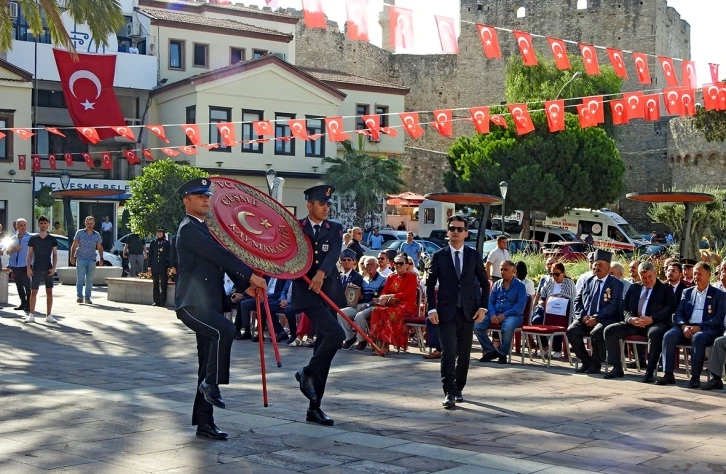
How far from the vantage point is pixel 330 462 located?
6.94 meters

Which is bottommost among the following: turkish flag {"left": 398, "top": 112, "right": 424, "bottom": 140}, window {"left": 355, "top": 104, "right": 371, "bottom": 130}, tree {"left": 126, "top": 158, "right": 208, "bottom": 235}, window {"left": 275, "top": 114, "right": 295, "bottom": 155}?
tree {"left": 126, "top": 158, "right": 208, "bottom": 235}

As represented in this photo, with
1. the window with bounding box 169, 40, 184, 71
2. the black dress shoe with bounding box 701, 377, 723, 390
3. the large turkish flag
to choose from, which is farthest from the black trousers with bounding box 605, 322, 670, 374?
the window with bounding box 169, 40, 184, 71

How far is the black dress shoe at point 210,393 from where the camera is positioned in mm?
7598

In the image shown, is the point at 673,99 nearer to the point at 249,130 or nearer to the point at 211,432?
the point at 211,432

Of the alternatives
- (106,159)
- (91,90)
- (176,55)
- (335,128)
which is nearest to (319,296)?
(335,128)

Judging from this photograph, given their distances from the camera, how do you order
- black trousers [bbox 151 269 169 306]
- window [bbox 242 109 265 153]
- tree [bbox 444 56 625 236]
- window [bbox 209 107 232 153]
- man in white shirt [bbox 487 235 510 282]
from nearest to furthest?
man in white shirt [bbox 487 235 510 282] → black trousers [bbox 151 269 169 306] → window [bbox 209 107 232 153] → window [bbox 242 109 265 153] → tree [bbox 444 56 625 236]

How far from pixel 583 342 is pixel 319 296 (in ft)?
16.7

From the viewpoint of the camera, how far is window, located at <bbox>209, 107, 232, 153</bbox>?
135ft

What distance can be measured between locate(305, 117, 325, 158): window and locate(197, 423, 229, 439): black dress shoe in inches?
1435

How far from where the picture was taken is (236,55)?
45.5m

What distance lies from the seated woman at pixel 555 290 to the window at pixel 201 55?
108ft

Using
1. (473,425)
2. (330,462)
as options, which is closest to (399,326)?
(473,425)

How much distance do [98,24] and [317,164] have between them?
2545 cm

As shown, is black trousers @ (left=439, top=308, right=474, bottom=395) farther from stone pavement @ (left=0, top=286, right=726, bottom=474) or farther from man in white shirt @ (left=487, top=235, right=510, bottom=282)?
man in white shirt @ (left=487, top=235, right=510, bottom=282)
